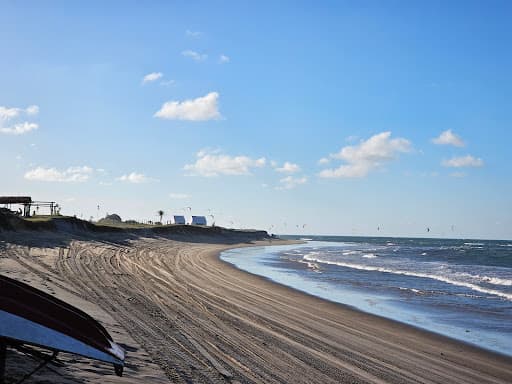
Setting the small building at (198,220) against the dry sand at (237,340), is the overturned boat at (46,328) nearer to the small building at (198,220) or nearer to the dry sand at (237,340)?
the dry sand at (237,340)

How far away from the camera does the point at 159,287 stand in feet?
57.6

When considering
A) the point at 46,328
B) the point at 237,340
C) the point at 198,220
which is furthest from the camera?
the point at 198,220

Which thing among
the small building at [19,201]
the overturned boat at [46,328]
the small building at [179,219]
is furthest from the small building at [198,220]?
the overturned boat at [46,328]

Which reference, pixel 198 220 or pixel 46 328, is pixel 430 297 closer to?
pixel 46 328

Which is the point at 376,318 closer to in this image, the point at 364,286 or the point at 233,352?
the point at 233,352

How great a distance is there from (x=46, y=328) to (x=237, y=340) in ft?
21.0

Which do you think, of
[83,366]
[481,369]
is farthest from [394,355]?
[83,366]

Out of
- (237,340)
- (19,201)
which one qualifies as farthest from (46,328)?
(19,201)

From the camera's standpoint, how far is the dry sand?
26.0 feet

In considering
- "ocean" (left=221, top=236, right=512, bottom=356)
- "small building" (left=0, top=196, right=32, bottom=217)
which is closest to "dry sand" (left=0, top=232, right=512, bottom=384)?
"ocean" (left=221, top=236, right=512, bottom=356)

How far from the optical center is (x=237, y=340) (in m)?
10.5

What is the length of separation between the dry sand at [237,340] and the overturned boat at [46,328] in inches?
60.7

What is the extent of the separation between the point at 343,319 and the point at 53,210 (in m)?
42.5

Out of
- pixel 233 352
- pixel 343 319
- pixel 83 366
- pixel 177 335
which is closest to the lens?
pixel 83 366
